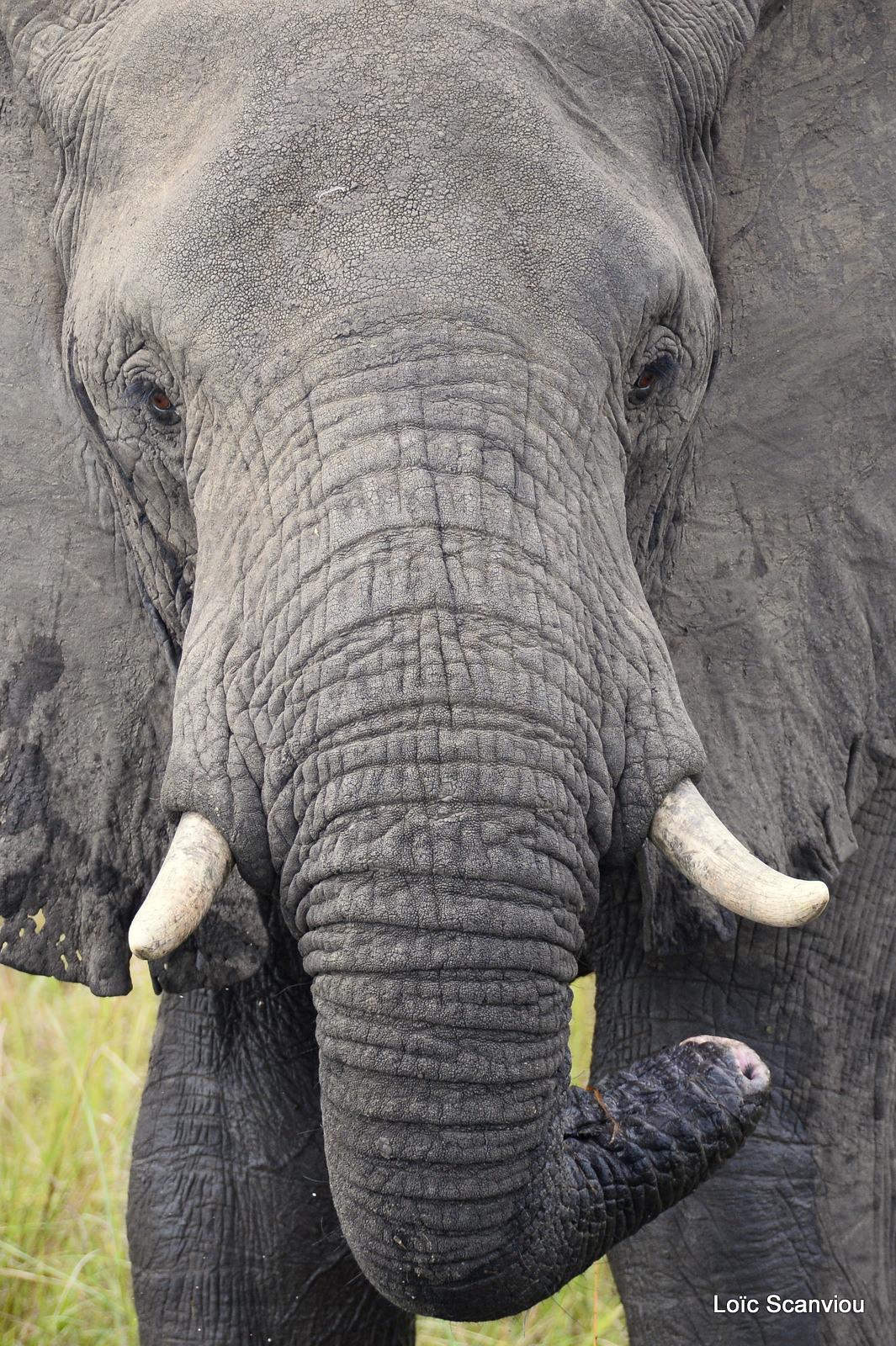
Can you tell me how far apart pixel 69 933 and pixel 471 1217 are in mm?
811

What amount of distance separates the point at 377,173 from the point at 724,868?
82 centimetres

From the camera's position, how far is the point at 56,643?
7.36ft

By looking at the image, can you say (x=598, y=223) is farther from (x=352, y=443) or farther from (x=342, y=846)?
(x=342, y=846)

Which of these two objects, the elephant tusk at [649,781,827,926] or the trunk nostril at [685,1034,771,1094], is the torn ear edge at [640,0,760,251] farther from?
the trunk nostril at [685,1034,771,1094]

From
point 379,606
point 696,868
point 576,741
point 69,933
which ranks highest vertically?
point 379,606

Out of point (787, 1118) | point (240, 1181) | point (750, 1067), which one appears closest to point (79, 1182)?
point (240, 1181)

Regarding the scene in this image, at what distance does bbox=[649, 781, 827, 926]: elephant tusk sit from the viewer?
65.9 inches

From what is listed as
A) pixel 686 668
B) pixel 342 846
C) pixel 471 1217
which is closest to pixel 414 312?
pixel 342 846

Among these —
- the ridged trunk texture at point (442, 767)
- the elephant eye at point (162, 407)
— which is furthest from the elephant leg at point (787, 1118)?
the elephant eye at point (162, 407)

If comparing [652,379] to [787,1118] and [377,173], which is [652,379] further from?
[787,1118]

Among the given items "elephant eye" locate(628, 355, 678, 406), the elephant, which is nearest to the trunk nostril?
the elephant

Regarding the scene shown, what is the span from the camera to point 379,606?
1.71m

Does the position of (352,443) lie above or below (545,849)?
above

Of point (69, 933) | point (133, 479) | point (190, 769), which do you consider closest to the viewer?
point (190, 769)
